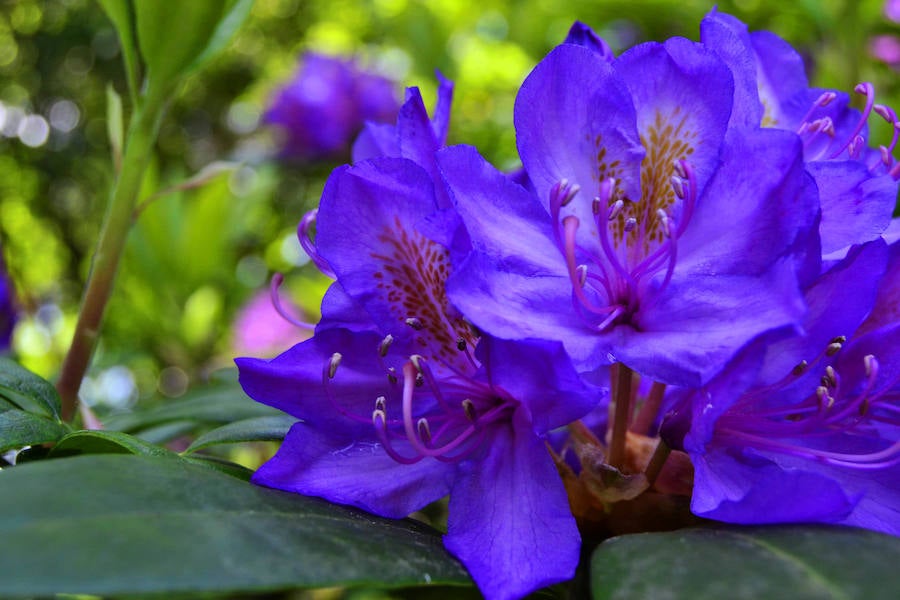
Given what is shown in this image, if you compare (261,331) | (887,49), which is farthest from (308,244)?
(261,331)

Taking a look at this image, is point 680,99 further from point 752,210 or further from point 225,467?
point 225,467

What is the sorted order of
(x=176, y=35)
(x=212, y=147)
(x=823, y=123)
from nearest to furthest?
(x=823, y=123) < (x=176, y=35) < (x=212, y=147)

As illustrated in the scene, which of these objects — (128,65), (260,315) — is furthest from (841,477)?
(260,315)

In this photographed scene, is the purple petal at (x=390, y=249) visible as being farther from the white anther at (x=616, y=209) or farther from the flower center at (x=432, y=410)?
the white anther at (x=616, y=209)

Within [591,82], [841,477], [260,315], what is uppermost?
[591,82]

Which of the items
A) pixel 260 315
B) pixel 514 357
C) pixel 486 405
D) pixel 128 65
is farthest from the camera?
pixel 260 315

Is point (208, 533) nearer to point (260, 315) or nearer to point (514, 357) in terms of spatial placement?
point (514, 357)

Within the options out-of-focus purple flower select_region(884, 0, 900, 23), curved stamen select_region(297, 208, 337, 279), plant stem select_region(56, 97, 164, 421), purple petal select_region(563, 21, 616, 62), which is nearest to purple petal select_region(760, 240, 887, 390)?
purple petal select_region(563, 21, 616, 62)
